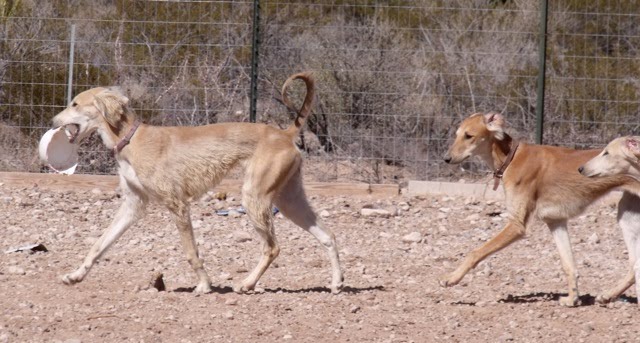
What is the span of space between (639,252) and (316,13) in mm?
8669

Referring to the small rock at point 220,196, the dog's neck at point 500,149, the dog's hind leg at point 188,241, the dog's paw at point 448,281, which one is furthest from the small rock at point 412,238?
the dog's hind leg at point 188,241

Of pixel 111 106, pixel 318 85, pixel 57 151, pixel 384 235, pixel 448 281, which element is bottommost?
pixel 384 235

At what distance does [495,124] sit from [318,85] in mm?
5436

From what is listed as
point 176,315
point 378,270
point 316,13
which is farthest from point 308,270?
point 316,13

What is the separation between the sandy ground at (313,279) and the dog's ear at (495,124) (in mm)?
1107

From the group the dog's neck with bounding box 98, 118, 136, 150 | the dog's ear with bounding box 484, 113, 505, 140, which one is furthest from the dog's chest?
the dog's ear with bounding box 484, 113, 505, 140

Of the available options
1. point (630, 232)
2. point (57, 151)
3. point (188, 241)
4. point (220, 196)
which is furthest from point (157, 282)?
point (220, 196)

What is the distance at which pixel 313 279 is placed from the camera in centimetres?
891

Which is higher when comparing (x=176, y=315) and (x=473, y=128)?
(x=473, y=128)

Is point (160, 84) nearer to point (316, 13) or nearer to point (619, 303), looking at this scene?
point (316, 13)

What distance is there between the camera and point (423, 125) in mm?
13898

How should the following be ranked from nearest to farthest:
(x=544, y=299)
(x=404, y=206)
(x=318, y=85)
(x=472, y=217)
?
(x=544, y=299), (x=472, y=217), (x=404, y=206), (x=318, y=85)

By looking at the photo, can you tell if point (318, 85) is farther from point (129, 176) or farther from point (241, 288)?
point (241, 288)

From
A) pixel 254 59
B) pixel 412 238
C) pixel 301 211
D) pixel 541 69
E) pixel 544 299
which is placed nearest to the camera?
pixel 544 299
